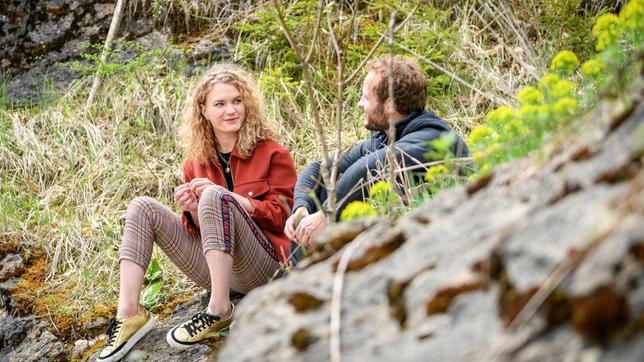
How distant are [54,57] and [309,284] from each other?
5.09 metres

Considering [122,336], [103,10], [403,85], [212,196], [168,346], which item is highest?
[103,10]

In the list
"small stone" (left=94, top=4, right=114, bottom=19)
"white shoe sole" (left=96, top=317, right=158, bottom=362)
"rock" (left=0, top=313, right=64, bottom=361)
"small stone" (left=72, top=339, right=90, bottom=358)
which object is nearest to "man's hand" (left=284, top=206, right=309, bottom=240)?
"white shoe sole" (left=96, top=317, right=158, bottom=362)

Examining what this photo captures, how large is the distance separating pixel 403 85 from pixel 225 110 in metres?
0.89

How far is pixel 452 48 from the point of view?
497 centimetres

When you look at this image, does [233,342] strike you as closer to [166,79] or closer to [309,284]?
[309,284]

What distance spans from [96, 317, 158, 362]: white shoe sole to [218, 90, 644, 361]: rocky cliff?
2.06m

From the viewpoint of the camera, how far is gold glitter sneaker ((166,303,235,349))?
10.7 ft

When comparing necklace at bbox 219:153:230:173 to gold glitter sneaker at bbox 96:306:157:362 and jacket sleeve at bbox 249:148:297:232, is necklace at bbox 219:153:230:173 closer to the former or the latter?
jacket sleeve at bbox 249:148:297:232

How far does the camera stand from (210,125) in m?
3.89

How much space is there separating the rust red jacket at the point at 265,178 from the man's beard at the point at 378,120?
0.51 metres

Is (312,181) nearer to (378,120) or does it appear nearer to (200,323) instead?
(378,120)

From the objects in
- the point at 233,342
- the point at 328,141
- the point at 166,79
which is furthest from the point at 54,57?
the point at 233,342

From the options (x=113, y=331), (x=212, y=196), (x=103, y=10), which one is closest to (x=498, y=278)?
(x=212, y=196)

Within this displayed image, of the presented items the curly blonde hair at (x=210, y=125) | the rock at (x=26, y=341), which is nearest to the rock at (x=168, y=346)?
the rock at (x=26, y=341)
